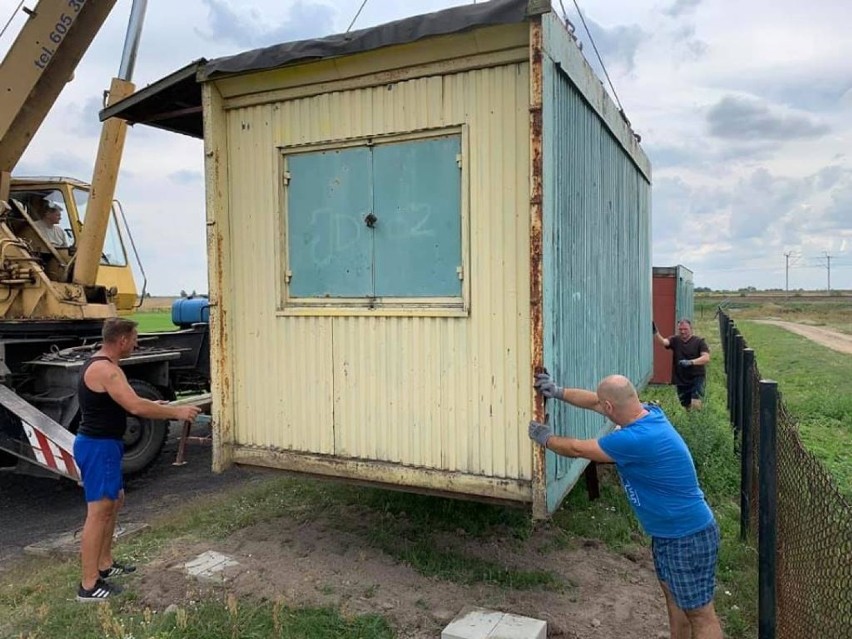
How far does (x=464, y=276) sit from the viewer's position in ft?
13.4

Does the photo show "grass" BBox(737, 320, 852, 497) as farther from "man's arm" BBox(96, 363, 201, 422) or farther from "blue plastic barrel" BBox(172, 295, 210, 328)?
"blue plastic barrel" BBox(172, 295, 210, 328)

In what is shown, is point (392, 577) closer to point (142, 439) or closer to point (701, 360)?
point (142, 439)

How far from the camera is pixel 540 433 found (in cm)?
371

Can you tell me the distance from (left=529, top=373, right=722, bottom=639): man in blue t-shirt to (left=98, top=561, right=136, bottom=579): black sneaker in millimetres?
3084

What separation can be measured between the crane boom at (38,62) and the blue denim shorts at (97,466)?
4.32 metres

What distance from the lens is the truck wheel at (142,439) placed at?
7180 millimetres

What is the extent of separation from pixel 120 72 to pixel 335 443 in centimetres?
531

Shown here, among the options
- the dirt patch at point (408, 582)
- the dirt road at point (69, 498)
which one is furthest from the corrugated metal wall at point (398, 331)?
the dirt road at point (69, 498)

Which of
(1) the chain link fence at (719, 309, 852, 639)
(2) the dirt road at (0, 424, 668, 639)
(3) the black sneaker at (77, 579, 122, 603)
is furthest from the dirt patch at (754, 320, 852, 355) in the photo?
(3) the black sneaker at (77, 579, 122, 603)

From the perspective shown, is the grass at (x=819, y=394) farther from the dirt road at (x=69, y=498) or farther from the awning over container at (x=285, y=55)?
the dirt road at (x=69, y=498)

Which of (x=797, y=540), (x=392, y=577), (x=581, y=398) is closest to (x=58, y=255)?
(x=392, y=577)

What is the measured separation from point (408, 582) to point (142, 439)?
4.01m

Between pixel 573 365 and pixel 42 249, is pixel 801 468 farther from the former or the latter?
pixel 42 249

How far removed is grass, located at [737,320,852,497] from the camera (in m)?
7.76
